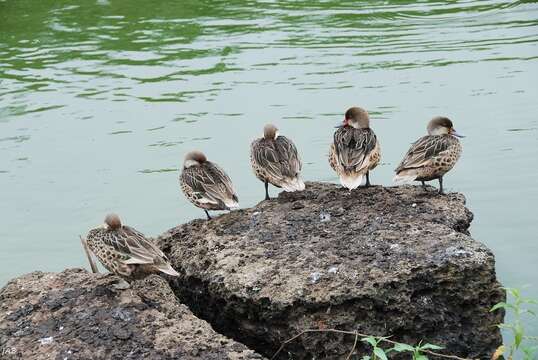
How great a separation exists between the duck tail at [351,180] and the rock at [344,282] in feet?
2.56

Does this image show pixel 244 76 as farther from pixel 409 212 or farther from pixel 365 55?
pixel 409 212

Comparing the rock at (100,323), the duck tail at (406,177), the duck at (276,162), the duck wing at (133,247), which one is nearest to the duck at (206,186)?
the duck at (276,162)

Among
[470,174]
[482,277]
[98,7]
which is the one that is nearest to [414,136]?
[470,174]

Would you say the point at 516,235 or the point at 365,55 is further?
the point at 365,55

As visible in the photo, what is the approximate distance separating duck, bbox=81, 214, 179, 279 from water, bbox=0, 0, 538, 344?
286 centimetres

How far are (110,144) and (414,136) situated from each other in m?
3.91

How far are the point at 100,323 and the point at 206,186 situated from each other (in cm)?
257

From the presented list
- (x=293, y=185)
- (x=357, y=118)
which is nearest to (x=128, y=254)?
(x=293, y=185)

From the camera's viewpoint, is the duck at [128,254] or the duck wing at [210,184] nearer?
the duck at [128,254]

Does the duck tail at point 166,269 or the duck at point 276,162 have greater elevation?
the duck at point 276,162

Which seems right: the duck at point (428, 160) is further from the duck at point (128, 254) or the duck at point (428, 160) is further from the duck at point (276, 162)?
the duck at point (128, 254)

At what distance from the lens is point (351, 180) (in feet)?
27.1

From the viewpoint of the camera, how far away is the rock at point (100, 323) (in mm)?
5770

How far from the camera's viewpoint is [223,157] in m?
12.6
